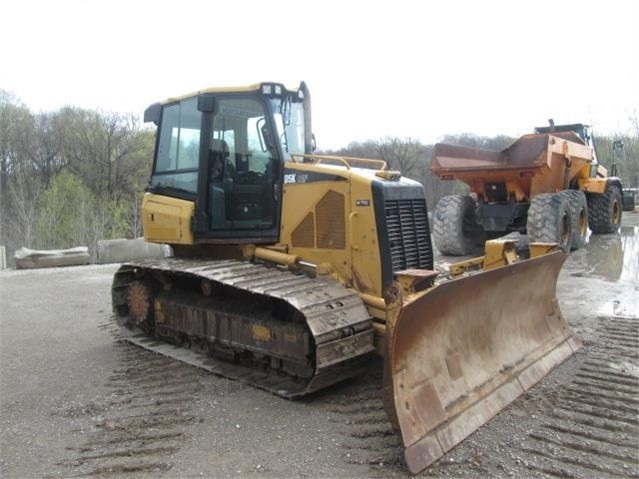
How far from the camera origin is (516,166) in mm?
10562

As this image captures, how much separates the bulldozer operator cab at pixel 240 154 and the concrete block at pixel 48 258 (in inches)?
344

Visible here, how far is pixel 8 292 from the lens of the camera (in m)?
9.70

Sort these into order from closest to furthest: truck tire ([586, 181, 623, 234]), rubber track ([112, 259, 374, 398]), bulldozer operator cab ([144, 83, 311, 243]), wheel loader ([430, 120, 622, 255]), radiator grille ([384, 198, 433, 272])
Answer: rubber track ([112, 259, 374, 398]) < radiator grille ([384, 198, 433, 272]) < bulldozer operator cab ([144, 83, 311, 243]) < wheel loader ([430, 120, 622, 255]) < truck tire ([586, 181, 623, 234])

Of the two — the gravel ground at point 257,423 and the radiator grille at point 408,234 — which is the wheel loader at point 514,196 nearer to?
the gravel ground at point 257,423

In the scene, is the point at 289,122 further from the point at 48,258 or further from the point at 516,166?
the point at 48,258

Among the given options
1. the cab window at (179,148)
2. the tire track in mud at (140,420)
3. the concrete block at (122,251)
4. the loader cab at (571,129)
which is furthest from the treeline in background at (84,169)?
the tire track in mud at (140,420)

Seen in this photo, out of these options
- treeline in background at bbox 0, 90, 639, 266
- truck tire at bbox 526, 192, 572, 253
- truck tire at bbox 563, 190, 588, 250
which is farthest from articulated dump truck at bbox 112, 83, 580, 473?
treeline in background at bbox 0, 90, 639, 266

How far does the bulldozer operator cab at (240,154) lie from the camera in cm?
532

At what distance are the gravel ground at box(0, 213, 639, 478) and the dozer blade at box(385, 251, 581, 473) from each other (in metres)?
0.11

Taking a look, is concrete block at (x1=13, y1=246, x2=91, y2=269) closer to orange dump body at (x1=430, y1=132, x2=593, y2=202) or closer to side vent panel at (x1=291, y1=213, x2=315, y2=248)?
orange dump body at (x1=430, y1=132, x2=593, y2=202)

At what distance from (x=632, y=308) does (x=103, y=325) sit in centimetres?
651

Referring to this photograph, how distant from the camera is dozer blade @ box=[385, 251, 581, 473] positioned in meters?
3.31

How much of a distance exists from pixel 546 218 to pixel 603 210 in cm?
525

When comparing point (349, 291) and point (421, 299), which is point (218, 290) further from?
point (421, 299)
